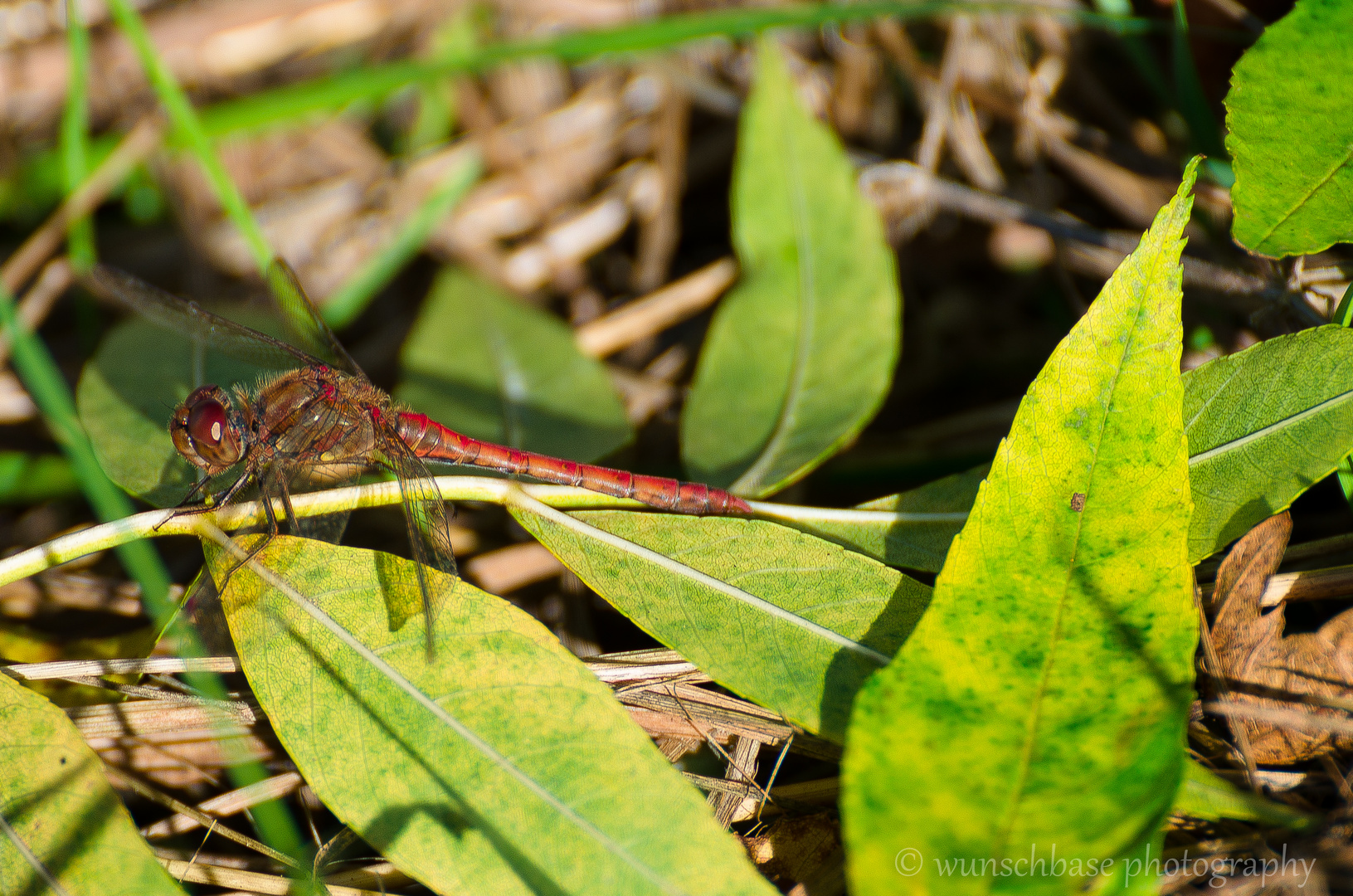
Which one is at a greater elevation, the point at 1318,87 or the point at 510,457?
the point at 1318,87

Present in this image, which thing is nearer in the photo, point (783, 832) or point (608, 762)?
point (608, 762)

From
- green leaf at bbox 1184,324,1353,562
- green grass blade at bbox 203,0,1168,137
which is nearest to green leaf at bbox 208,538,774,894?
green leaf at bbox 1184,324,1353,562

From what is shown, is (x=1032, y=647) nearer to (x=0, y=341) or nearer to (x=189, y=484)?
(x=189, y=484)

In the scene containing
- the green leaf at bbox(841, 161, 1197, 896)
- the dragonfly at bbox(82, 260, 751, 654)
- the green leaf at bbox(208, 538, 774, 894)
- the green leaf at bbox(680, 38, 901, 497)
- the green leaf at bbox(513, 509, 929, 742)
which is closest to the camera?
the green leaf at bbox(841, 161, 1197, 896)

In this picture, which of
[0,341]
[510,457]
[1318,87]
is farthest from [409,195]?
[1318,87]

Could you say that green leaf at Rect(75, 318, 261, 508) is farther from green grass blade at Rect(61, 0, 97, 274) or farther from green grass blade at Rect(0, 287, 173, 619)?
green grass blade at Rect(61, 0, 97, 274)

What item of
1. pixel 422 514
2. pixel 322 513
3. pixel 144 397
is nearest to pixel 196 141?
pixel 144 397

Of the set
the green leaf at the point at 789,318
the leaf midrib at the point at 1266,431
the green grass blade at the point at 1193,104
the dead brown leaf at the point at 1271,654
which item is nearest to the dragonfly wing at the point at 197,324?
the green leaf at the point at 789,318

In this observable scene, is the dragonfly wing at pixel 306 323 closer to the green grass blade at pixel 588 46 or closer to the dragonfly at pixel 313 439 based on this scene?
the dragonfly at pixel 313 439
